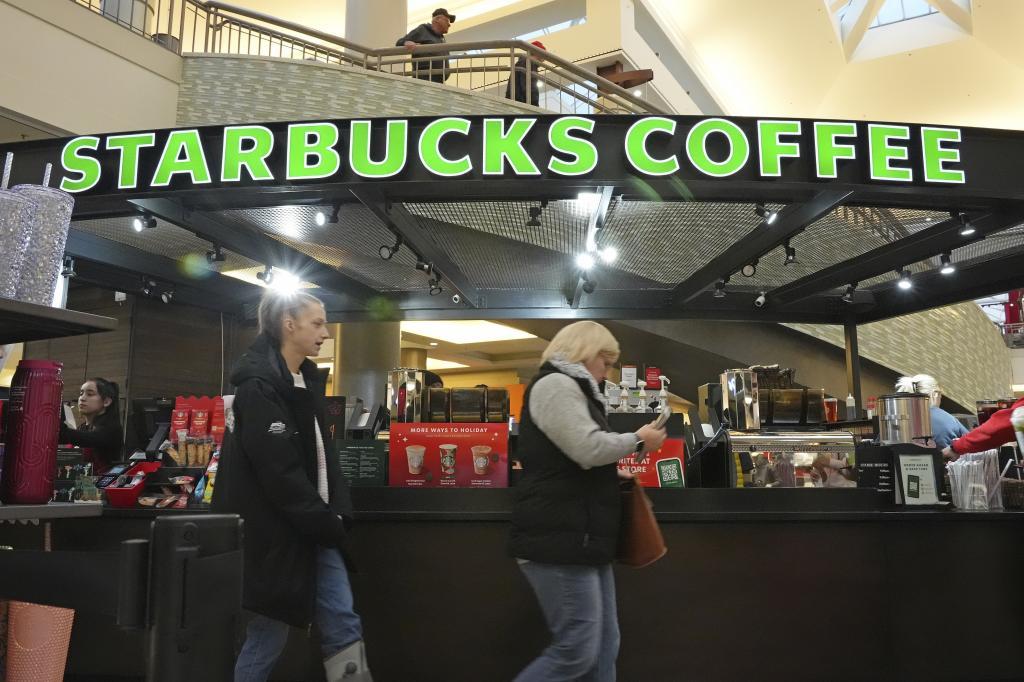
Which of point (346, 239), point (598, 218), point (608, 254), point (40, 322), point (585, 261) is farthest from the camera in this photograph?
point (608, 254)

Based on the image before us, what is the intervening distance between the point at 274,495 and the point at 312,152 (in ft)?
8.40

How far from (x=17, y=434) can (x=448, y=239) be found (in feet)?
16.4

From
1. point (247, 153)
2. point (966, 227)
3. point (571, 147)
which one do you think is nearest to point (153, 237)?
point (247, 153)

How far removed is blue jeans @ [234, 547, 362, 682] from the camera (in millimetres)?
2408

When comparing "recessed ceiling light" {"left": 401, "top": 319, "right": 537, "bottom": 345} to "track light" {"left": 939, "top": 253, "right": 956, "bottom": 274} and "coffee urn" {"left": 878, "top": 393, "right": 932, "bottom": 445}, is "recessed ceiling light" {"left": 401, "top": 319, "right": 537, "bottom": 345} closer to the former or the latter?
"track light" {"left": 939, "top": 253, "right": 956, "bottom": 274}

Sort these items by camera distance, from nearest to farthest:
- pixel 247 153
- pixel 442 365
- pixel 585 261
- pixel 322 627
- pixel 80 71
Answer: pixel 322 627, pixel 247 153, pixel 585 261, pixel 80 71, pixel 442 365

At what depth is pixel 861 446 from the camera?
4.20m

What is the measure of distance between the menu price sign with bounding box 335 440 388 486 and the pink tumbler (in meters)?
2.67

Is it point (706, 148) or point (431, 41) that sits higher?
point (431, 41)

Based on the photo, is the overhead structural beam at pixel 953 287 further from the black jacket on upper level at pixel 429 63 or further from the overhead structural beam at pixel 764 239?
the black jacket on upper level at pixel 429 63

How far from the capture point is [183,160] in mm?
4535

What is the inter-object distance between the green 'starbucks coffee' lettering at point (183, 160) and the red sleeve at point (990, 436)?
4.40m

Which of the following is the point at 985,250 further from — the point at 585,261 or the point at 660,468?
the point at 660,468

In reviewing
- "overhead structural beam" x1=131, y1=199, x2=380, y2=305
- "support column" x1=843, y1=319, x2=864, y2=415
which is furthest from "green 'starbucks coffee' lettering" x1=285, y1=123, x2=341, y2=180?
"support column" x1=843, y1=319, x2=864, y2=415
